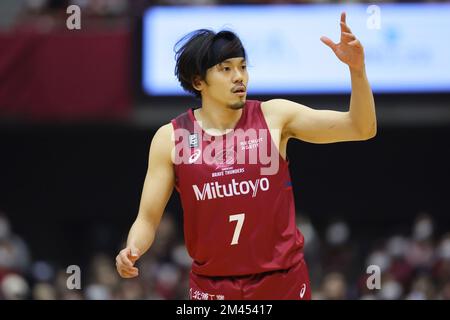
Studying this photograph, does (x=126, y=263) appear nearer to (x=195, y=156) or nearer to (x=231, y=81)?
(x=195, y=156)

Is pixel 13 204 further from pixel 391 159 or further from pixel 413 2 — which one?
pixel 413 2

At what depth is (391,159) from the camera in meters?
19.4

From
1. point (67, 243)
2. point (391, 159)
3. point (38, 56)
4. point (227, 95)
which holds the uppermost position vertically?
point (227, 95)

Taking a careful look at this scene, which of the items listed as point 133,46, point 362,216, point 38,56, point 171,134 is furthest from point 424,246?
point 171,134

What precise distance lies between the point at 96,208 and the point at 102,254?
125cm

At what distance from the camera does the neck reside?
7.40 metres

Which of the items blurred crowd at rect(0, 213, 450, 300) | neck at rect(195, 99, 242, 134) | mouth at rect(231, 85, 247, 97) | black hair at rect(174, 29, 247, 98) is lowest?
blurred crowd at rect(0, 213, 450, 300)

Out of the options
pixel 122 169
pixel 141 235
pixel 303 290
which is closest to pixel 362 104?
pixel 303 290

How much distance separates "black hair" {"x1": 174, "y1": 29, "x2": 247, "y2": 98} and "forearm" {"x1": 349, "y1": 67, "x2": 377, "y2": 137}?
82 cm

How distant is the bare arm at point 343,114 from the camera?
6.82 meters

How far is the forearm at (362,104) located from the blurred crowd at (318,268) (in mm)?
5493

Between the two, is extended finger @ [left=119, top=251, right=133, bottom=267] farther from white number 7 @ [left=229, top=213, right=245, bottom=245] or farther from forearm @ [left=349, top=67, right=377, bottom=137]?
forearm @ [left=349, top=67, right=377, bottom=137]

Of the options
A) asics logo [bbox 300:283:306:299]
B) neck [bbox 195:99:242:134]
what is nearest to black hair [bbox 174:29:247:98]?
neck [bbox 195:99:242:134]

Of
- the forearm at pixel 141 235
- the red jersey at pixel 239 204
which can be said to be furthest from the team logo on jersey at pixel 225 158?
the forearm at pixel 141 235
